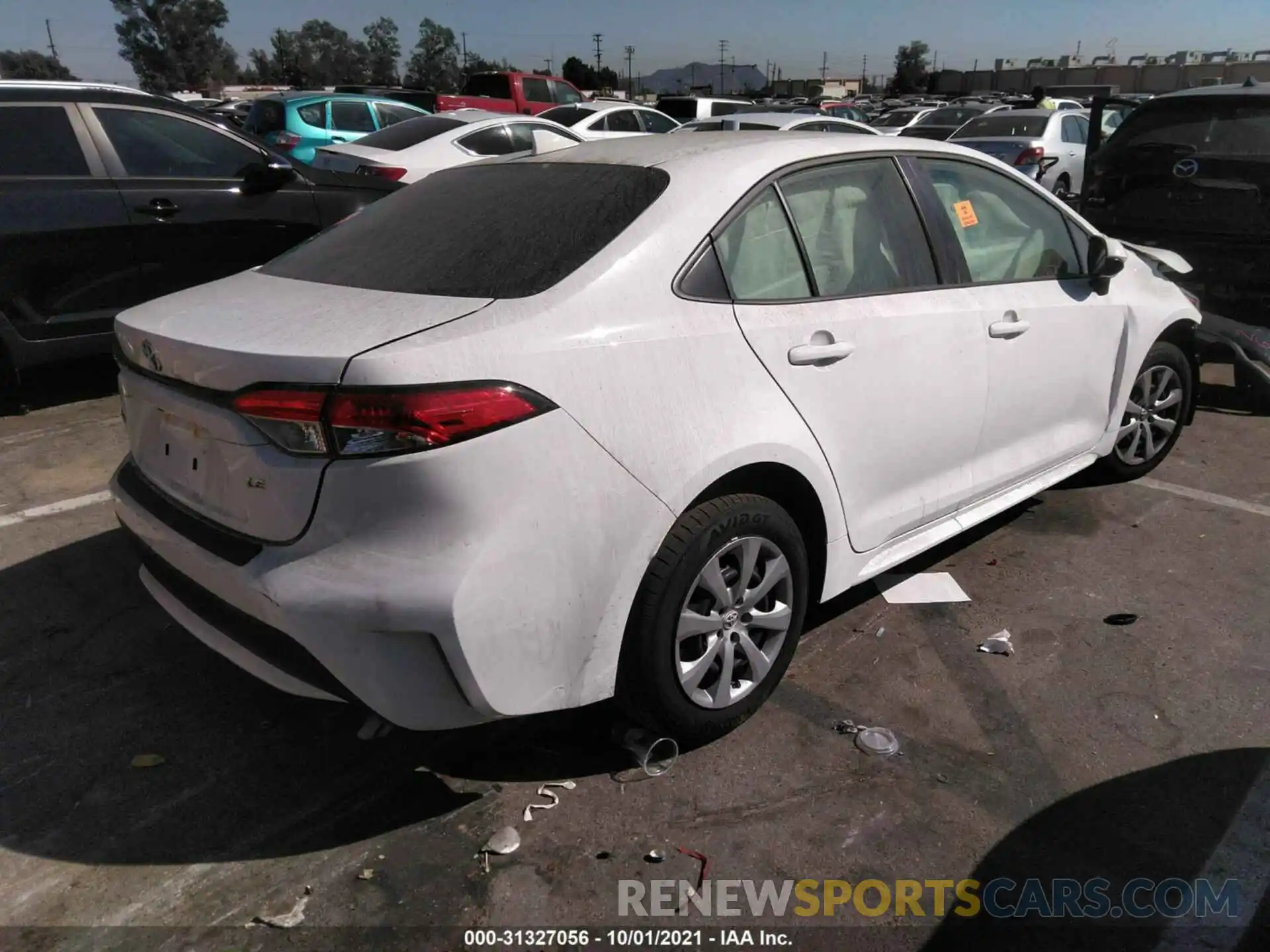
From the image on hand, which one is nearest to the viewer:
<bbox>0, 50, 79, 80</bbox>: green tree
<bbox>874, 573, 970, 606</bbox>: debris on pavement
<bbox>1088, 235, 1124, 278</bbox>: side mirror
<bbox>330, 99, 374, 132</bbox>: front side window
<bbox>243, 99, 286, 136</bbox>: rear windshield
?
<bbox>874, 573, 970, 606</bbox>: debris on pavement

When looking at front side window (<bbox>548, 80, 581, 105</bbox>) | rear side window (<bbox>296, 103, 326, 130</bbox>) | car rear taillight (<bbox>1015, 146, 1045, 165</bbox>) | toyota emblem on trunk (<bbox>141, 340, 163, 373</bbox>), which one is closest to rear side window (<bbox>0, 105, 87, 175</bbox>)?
toyota emblem on trunk (<bbox>141, 340, 163, 373</bbox>)

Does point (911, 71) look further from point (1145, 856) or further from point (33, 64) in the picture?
point (1145, 856)

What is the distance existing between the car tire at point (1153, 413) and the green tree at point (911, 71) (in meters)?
89.4

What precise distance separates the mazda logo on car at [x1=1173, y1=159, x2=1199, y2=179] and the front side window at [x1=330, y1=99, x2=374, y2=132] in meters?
11.5

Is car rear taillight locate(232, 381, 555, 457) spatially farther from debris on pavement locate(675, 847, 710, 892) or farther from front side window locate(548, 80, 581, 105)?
front side window locate(548, 80, 581, 105)

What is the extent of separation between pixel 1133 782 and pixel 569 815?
5.02 feet

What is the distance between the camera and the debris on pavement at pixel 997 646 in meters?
3.30

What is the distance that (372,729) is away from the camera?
2867 mm

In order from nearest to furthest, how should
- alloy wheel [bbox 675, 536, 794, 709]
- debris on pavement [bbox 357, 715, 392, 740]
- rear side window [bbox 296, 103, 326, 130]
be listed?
1. alloy wheel [bbox 675, 536, 794, 709]
2. debris on pavement [bbox 357, 715, 392, 740]
3. rear side window [bbox 296, 103, 326, 130]

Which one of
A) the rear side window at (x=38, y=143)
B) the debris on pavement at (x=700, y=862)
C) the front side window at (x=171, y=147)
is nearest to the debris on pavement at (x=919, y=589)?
the debris on pavement at (x=700, y=862)

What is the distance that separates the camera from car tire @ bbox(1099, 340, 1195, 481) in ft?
14.7

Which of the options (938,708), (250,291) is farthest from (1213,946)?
(250,291)

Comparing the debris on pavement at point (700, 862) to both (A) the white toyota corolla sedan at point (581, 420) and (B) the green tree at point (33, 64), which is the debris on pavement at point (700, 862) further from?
(B) the green tree at point (33, 64)

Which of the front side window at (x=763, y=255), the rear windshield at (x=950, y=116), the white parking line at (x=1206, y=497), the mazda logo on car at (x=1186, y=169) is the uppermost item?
the front side window at (x=763, y=255)
